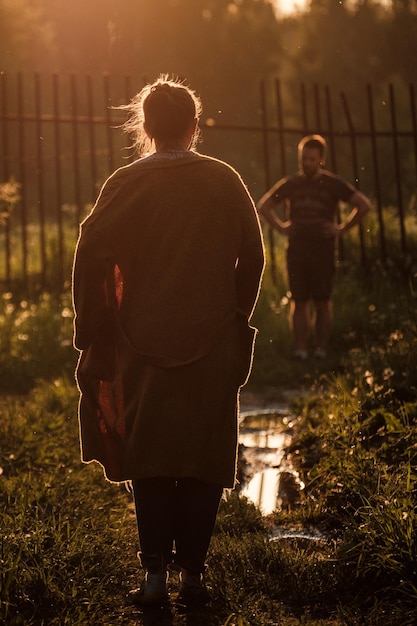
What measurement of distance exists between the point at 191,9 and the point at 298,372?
105ft

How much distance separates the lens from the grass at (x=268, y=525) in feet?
10.8

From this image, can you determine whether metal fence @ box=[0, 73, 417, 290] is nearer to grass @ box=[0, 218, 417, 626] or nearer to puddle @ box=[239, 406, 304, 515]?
puddle @ box=[239, 406, 304, 515]

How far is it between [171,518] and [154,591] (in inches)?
10.4

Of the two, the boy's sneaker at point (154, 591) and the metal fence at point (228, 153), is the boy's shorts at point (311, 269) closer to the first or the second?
the metal fence at point (228, 153)

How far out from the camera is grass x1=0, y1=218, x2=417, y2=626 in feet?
10.8

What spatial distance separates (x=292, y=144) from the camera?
34938 millimetres

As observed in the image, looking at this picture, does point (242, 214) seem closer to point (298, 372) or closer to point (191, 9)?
point (298, 372)

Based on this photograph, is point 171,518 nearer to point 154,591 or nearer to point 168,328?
point 154,591

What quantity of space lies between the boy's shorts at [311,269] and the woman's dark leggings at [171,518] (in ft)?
17.7

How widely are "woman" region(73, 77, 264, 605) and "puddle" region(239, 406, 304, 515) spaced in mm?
1254

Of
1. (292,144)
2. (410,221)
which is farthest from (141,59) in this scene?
(410,221)

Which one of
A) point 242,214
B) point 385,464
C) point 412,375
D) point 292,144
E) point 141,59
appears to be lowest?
point 385,464

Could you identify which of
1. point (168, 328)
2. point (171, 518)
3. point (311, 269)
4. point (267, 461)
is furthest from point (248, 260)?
point (311, 269)

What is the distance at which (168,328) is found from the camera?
3.31 metres
